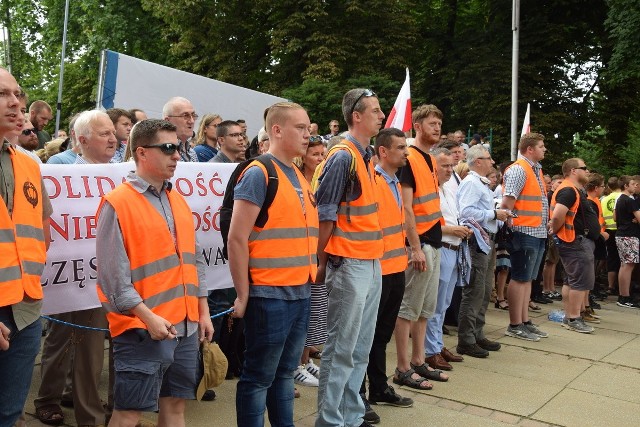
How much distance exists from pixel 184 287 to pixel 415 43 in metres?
23.3

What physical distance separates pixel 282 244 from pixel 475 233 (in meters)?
3.75

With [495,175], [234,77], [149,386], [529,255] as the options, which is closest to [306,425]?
[149,386]

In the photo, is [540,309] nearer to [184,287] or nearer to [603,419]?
[603,419]

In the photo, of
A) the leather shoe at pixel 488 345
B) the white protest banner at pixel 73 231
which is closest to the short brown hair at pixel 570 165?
the leather shoe at pixel 488 345

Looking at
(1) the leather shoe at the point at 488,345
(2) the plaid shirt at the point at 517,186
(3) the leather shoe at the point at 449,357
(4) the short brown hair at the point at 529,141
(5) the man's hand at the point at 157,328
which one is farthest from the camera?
(4) the short brown hair at the point at 529,141

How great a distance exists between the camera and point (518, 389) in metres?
6.04

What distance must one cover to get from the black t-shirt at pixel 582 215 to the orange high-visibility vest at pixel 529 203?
94 centimetres

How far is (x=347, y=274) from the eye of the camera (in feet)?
14.2

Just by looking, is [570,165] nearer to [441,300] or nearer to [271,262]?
[441,300]

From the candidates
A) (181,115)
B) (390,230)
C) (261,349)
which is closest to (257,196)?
(261,349)

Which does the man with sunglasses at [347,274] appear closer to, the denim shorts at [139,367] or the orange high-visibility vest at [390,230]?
the orange high-visibility vest at [390,230]

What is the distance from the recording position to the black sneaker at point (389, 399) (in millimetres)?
5270

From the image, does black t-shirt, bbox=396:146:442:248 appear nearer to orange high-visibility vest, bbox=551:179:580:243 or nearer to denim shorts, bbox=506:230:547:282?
denim shorts, bbox=506:230:547:282

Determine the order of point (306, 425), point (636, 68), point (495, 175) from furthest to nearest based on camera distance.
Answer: point (636, 68) < point (495, 175) < point (306, 425)
